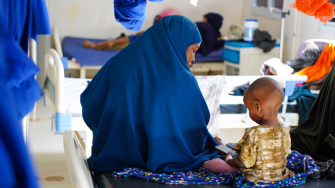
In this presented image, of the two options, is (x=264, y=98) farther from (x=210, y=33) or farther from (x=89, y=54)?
(x=210, y=33)

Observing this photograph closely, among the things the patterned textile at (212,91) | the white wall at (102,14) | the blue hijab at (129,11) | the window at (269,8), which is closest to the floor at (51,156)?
the patterned textile at (212,91)

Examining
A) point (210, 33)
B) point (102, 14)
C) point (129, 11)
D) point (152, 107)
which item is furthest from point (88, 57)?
point (152, 107)

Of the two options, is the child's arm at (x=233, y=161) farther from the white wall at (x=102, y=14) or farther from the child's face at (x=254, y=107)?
the white wall at (x=102, y=14)

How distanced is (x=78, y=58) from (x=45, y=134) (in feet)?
5.18

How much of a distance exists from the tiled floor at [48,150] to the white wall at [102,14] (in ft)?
6.28

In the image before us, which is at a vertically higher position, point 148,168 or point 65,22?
point 65,22

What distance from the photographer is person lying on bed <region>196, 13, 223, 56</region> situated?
18.4ft

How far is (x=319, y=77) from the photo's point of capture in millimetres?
3463

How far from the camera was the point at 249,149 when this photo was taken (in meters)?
1.42

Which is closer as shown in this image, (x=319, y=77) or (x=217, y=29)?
(x=319, y=77)

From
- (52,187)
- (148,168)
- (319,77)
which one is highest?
(319,77)

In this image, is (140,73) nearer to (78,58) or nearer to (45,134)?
(45,134)

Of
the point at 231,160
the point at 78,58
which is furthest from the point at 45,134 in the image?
the point at 231,160

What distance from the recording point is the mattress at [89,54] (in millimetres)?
4891
